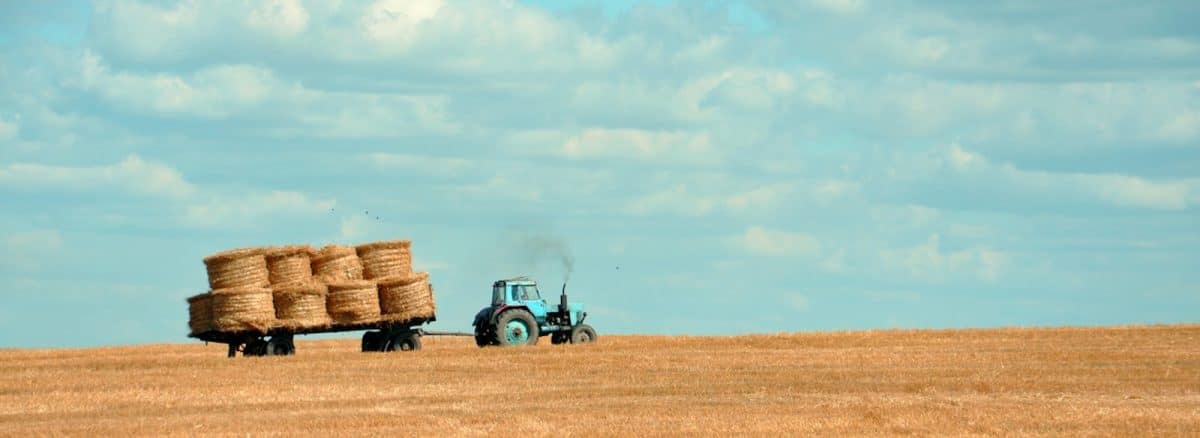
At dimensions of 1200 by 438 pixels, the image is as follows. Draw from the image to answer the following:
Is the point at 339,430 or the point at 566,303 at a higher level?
the point at 566,303

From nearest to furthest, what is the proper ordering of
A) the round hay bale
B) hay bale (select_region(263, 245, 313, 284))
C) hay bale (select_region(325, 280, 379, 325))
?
the round hay bale
hay bale (select_region(263, 245, 313, 284))
hay bale (select_region(325, 280, 379, 325))

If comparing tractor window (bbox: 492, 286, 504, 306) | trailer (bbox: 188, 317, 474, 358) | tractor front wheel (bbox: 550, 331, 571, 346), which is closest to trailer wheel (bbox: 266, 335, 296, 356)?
trailer (bbox: 188, 317, 474, 358)

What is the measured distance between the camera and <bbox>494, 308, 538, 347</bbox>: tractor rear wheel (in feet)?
115

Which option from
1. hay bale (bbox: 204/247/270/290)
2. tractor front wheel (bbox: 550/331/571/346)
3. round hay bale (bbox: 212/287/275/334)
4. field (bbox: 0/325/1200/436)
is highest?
hay bale (bbox: 204/247/270/290)

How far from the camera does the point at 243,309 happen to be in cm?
3197

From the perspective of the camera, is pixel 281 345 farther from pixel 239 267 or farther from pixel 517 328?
pixel 517 328

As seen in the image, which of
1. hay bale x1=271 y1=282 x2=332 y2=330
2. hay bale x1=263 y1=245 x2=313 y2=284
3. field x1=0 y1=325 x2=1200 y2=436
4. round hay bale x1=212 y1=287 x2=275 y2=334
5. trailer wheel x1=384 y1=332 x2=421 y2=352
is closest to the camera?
field x1=0 y1=325 x2=1200 y2=436

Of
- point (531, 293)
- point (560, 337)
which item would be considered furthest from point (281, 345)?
point (560, 337)

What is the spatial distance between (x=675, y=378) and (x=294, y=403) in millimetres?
6710

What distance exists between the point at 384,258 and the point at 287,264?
211 cm

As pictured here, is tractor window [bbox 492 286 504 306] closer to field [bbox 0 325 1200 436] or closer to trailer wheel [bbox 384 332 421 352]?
field [bbox 0 325 1200 436]

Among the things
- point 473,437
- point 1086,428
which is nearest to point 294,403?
point 473,437

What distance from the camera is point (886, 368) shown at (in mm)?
27453

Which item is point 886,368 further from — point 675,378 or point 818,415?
point 818,415
